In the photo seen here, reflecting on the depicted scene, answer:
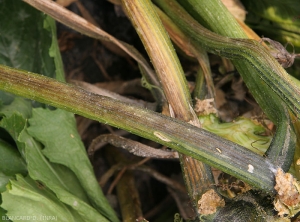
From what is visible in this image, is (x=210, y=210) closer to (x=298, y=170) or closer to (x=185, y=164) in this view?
(x=185, y=164)

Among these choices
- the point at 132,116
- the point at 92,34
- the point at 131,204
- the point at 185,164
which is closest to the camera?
the point at 132,116

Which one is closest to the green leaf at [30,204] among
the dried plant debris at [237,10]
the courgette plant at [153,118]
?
the courgette plant at [153,118]

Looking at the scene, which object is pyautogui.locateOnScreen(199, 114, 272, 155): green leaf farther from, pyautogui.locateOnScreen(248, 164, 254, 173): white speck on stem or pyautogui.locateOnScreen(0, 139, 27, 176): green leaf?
pyautogui.locateOnScreen(0, 139, 27, 176): green leaf

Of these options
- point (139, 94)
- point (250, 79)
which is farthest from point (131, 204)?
point (250, 79)

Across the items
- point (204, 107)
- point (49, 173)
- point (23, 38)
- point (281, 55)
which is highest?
point (281, 55)

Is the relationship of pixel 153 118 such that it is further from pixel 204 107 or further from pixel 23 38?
pixel 23 38

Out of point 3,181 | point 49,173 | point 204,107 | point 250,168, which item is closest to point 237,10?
point 204,107
